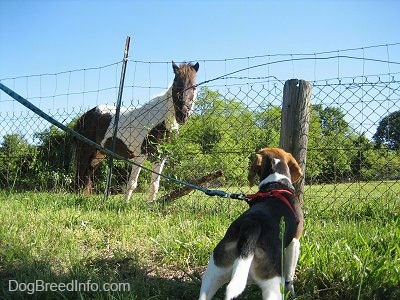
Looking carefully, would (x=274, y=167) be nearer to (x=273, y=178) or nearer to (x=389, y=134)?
(x=273, y=178)

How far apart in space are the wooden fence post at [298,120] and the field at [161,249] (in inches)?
27.6

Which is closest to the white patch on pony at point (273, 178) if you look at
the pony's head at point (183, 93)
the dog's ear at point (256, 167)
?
the dog's ear at point (256, 167)

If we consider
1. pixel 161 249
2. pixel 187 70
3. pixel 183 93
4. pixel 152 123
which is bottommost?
pixel 161 249

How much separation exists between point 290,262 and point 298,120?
1.58 meters

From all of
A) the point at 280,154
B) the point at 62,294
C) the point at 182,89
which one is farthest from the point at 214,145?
the point at 62,294

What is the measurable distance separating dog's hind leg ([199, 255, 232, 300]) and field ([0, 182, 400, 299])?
45 centimetres

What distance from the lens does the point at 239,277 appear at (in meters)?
1.92

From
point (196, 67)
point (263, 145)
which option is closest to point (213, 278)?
point (263, 145)

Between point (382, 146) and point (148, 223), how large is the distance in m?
3.20

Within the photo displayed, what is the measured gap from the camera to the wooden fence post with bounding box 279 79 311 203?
12.1ft

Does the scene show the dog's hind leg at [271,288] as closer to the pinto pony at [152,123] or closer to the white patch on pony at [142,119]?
the pinto pony at [152,123]

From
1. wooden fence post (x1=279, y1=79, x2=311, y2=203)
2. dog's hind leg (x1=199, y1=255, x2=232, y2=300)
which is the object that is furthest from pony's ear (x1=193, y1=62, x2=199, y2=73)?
dog's hind leg (x1=199, y1=255, x2=232, y2=300)

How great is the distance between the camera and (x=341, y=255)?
8.77 feet

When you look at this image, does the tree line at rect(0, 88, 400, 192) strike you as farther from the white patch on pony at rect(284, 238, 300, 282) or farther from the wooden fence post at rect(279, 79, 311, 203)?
the white patch on pony at rect(284, 238, 300, 282)
